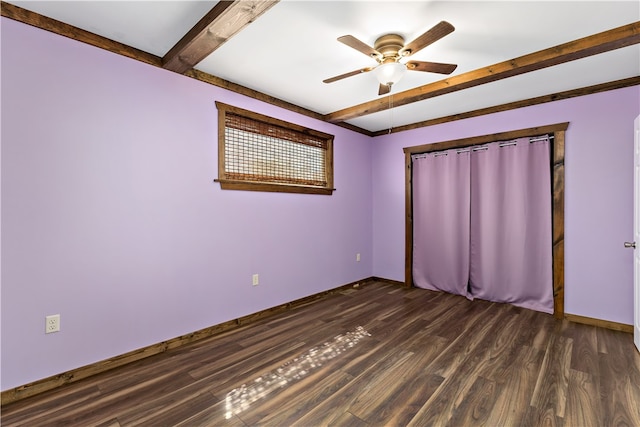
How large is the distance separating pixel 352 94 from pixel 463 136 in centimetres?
167

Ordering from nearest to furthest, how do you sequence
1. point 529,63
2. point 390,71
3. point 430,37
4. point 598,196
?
point 430,37, point 390,71, point 529,63, point 598,196

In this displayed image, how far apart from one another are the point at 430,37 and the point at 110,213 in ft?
8.32

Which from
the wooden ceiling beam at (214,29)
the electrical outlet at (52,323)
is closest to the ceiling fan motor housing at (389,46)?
the wooden ceiling beam at (214,29)

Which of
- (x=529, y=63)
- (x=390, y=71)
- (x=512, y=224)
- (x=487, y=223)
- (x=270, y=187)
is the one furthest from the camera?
(x=487, y=223)

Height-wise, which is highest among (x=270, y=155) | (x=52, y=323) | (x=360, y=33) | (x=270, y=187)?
(x=360, y=33)

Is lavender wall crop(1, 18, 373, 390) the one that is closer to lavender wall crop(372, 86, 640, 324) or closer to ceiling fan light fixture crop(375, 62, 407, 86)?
ceiling fan light fixture crop(375, 62, 407, 86)

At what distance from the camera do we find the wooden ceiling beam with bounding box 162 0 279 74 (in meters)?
1.68

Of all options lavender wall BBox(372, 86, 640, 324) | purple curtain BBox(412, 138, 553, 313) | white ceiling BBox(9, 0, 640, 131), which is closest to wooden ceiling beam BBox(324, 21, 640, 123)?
white ceiling BBox(9, 0, 640, 131)

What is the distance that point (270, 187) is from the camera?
3287 mm

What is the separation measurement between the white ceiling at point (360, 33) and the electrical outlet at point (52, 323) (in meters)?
1.98

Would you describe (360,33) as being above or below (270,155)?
above

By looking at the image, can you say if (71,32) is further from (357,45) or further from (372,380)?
(372,380)

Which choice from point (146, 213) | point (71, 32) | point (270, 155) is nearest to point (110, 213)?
point (146, 213)

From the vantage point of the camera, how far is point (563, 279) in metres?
3.17
